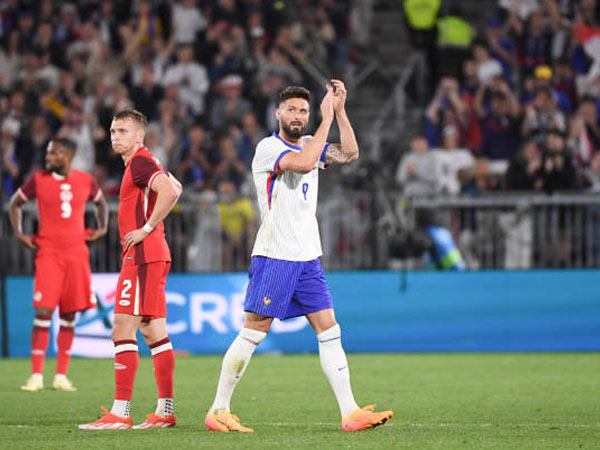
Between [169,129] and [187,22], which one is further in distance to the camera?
[187,22]

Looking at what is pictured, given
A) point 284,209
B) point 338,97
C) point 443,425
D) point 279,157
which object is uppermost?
point 338,97

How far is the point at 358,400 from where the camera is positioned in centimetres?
1064

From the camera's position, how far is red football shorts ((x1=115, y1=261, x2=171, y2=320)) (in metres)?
8.66

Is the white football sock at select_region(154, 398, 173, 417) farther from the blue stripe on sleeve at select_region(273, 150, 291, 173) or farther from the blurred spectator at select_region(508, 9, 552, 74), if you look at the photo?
the blurred spectator at select_region(508, 9, 552, 74)

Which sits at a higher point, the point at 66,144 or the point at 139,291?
the point at 66,144

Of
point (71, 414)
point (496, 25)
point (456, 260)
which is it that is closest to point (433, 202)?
point (456, 260)

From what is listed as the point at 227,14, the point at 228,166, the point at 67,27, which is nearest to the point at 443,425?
the point at 228,166

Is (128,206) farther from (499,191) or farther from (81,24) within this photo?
(81,24)

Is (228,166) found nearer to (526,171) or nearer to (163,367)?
(526,171)

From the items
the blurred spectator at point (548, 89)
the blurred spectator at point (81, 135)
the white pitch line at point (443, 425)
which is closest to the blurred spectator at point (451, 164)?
the blurred spectator at point (548, 89)

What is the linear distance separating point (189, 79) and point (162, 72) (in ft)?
1.87

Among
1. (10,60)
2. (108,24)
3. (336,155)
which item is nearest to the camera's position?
(336,155)

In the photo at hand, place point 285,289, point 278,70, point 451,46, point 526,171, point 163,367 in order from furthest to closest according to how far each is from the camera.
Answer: point 451,46 → point 278,70 → point 526,171 → point 163,367 → point 285,289

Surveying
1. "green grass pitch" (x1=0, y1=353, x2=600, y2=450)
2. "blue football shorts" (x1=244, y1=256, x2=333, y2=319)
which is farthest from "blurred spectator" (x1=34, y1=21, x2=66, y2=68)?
"blue football shorts" (x1=244, y1=256, x2=333, y2=319)
